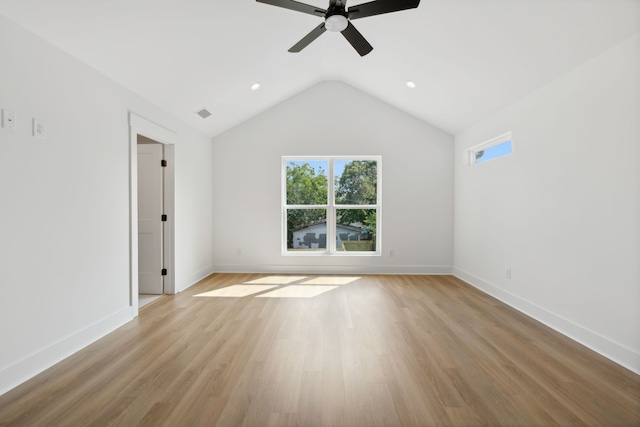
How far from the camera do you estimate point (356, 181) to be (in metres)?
5.54

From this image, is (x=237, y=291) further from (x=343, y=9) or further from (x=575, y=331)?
(x=575, y=331)

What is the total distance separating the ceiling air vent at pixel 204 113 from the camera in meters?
4.38

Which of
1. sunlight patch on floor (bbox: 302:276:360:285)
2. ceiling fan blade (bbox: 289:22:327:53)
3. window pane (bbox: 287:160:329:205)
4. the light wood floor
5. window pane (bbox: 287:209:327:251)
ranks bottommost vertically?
the light wood floor

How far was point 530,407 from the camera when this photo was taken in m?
1.75

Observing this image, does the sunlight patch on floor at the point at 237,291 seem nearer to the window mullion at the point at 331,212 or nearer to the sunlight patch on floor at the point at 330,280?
the sunlight patch on floor at the point at 330,280

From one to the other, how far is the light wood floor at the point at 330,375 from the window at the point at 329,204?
214cm

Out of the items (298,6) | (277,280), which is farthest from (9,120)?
(277,280)

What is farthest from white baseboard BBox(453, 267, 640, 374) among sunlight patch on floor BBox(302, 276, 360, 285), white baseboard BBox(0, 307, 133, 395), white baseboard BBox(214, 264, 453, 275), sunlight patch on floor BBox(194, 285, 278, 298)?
white baseboard BBox(0, 307, 133, 395)

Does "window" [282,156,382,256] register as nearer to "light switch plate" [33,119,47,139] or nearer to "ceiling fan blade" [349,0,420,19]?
"ceiling fan blade" [349,0,420,19]

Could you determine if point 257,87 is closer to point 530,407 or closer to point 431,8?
point 431,8

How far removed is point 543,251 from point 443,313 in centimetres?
117

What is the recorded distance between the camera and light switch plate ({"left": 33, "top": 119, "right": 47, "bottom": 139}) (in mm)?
2174

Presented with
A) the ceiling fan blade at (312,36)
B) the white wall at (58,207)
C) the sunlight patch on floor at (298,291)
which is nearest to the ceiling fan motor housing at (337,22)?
the ceiling fan blade at (312,36)

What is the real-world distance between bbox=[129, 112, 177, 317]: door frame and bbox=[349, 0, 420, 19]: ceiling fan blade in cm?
244
